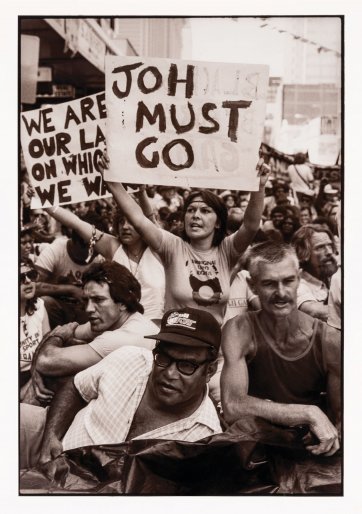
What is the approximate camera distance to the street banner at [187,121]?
3668 millimetres

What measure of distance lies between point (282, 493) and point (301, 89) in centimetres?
211

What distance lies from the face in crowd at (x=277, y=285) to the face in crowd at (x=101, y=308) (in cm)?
74

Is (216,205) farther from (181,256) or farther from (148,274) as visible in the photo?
(148,274)

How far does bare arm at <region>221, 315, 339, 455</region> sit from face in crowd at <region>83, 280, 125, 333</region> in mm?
588

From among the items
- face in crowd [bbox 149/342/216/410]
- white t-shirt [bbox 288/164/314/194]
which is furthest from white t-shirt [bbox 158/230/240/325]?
white t-shirt [bbox 288/164/314/194]

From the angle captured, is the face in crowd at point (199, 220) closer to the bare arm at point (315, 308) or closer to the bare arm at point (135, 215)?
the bare arm at point (135, 215)

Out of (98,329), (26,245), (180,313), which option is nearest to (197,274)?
(180,313)

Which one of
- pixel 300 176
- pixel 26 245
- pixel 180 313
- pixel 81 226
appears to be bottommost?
pixel 180 313

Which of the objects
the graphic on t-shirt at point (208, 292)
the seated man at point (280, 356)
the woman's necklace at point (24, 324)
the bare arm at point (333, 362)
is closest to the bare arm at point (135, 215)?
the graphic on t-shirt at point (208, 292)

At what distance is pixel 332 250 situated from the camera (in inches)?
145

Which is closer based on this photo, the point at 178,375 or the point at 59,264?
the point at 178,375

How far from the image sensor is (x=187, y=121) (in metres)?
3.69

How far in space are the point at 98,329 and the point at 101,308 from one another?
0.37ft

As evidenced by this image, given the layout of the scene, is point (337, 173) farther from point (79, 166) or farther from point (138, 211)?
point (79, 166)
